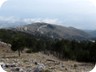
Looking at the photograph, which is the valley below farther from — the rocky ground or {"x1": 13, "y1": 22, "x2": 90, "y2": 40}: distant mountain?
{"x1": 13, "y1": 22, "x2": 90, "y2": 40}: distant mountain

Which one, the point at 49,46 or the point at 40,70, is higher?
the point at 40,70

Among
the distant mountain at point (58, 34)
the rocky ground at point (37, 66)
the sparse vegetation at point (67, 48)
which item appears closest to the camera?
the rocky ground at point (37, 66)

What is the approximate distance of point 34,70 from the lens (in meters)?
6.82

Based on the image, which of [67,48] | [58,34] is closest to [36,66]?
[67,48]

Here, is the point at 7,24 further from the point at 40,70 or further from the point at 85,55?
the point at 85,55

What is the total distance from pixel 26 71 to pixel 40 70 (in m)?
0.33

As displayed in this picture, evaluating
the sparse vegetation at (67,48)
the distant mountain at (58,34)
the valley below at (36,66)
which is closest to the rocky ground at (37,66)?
the valley below at (36,66)

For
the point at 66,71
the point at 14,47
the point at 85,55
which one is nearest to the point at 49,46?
the point at 14,47

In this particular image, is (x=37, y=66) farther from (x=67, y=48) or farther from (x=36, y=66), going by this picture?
(x=67, y=48)

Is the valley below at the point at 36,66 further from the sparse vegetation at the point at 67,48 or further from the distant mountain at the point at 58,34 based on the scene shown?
the sparse vegetation at the point at 67,48

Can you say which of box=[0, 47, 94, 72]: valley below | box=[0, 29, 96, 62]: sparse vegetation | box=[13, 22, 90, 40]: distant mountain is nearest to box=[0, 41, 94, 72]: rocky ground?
box=[0, 47, 94, 72]: valley below

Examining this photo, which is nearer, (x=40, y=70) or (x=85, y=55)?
(x=40, y=70)

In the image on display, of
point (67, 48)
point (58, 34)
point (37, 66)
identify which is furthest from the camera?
point (58, 34)

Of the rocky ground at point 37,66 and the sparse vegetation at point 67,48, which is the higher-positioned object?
the rocky ground at point 37,66
